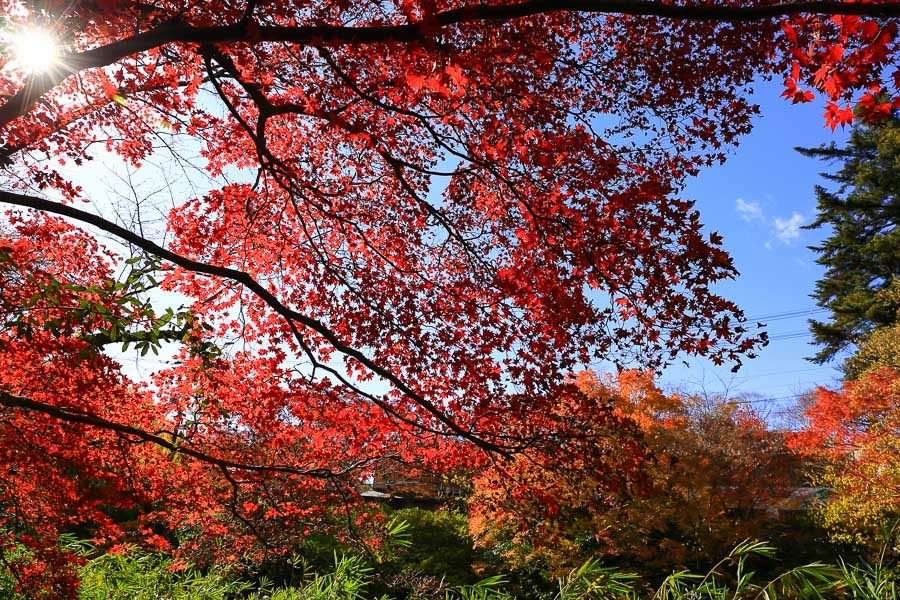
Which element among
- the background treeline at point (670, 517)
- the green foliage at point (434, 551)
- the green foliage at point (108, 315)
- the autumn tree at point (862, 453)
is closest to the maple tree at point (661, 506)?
the background treeline at point (670, 517)

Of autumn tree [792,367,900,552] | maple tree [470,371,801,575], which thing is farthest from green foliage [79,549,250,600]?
autumn tree [792,367,900,552]

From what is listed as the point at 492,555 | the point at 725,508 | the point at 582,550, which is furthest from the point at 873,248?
the point at 492,555

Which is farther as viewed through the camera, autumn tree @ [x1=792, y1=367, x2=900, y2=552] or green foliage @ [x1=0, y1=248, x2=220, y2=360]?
autumn tree @ [x1=792, y1=367, x2=900, y2=552]

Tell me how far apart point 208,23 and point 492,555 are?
14.0m

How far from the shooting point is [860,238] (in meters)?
23.9

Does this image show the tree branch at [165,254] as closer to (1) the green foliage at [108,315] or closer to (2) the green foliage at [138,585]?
(1) the green foliage at [108,315]

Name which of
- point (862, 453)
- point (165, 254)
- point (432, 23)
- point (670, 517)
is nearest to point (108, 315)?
point (165, 254)

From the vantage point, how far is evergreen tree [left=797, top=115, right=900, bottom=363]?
880 inches

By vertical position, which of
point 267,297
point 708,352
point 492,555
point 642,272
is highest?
point 642,272

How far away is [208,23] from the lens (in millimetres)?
3781

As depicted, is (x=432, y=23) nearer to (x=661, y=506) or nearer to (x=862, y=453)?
(x=661, y=506)

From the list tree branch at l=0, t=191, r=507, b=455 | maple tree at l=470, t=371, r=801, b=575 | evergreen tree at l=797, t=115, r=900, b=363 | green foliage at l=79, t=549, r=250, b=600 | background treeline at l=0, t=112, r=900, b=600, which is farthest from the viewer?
evergreen tree at l=797, t=115, r=900, b=363

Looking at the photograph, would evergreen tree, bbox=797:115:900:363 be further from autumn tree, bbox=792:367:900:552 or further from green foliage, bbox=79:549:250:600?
green foliage, bbox=79:549:250:600

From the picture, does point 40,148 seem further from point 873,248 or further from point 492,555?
point 873,248
